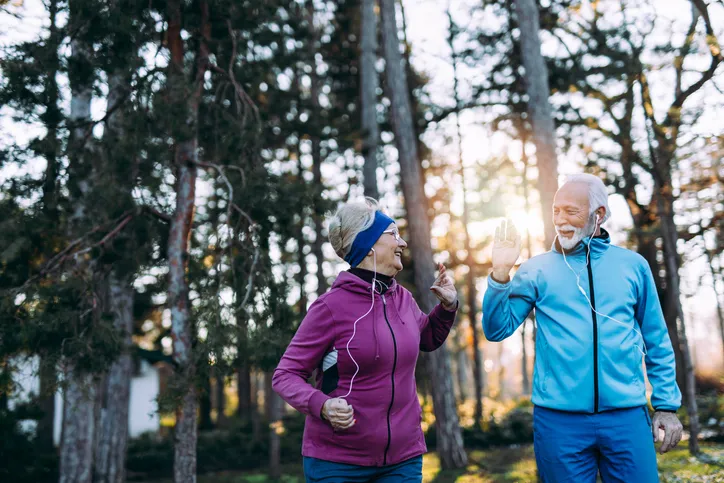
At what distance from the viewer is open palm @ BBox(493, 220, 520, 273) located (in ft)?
9.23

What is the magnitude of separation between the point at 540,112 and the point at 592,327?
5.64 meters

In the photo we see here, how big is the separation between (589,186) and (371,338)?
1300 mm

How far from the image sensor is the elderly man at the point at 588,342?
2697 mm

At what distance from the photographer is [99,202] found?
23.8 ft

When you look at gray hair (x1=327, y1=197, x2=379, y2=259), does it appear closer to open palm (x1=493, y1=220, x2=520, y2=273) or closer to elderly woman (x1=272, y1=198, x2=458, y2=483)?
elderly woman (x1=272, y1=198, x2=458, y2=483)

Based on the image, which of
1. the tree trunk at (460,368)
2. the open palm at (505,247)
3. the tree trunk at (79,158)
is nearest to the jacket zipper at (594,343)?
the open palm at (505,247)

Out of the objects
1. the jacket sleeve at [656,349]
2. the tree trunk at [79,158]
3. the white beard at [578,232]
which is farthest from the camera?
the tree trunk at [79,158]

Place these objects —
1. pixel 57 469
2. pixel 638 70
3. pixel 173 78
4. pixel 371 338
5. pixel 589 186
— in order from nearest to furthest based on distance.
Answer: pixel 371 338 < pixel 589 186 < pixel 173 78 < pixel 638 70 < pixel 57 469

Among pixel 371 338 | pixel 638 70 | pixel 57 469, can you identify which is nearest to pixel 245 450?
pixel 57 469

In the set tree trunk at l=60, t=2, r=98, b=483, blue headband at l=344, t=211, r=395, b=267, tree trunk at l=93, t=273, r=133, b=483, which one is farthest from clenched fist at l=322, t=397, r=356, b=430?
tree trunk at l=93, t=273, r=133, b=483

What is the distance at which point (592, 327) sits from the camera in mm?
2777

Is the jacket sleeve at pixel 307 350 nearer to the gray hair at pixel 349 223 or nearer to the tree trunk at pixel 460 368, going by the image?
the gray hair at pixel 349 223

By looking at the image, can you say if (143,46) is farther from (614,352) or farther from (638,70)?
(638,70)

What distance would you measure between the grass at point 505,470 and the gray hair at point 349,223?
18.8 ft
